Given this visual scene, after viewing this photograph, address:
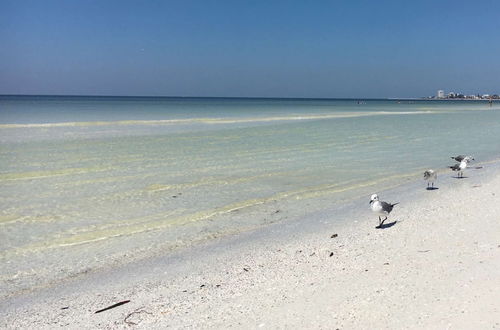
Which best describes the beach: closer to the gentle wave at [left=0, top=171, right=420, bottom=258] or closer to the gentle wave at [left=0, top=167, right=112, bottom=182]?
the gentle wave at [left=0, top=171, right=420, bottom=258]

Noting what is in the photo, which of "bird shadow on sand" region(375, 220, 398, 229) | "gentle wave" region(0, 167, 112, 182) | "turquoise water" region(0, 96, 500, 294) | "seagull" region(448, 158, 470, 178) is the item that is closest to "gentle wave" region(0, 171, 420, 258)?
"turquoise water" region(0, 96, 500, 294)

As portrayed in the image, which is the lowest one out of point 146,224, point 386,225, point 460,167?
point 146,224

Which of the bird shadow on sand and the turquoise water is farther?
the bird shadow on sand

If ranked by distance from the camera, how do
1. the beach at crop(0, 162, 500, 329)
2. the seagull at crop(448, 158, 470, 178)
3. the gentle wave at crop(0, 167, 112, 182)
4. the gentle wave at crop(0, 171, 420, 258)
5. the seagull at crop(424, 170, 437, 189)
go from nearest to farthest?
the beach at crop(0, 162, 500, 329) < the gentle wave at crop(0, 171, 420, 258) < the seagull at crop(424, 170, 437, 189) < the seagull at crop(448, 158, 470, 178) < the gentle wave at crop(0, 167, 112, 182)

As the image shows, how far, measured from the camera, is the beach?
4984 millimetres

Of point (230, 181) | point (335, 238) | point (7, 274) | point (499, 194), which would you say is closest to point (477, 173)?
point (499, 194)

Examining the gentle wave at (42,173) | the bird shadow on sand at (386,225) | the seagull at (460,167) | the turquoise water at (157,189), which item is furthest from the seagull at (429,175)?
the gentle wave at (42,173)

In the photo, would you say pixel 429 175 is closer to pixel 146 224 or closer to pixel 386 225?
pixel 386 225

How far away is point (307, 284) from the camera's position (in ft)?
19.6

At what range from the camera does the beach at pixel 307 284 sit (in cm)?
498

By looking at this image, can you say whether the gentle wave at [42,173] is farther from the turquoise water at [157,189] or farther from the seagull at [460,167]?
the seagull at [460,167]

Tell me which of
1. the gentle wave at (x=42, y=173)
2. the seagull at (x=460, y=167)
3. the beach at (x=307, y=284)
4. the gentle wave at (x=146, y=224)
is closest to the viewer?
the beach at (x=307, y=284)

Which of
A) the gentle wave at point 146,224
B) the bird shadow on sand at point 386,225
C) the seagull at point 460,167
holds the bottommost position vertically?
the gentle wave at point 146,224

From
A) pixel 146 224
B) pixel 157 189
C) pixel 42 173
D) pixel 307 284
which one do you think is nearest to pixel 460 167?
pixel 157 189
